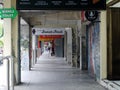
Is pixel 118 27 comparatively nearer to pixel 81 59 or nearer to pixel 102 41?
pixel 102 41

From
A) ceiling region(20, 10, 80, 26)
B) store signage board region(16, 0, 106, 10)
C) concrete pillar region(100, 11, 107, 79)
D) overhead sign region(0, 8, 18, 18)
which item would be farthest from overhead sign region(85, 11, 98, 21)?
ceiling region(20, 10, 80, 26)

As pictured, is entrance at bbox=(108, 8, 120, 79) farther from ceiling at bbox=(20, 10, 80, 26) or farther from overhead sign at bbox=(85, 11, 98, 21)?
ceiling at bbox=(20, 10, 80, 26)

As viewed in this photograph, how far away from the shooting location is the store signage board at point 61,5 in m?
10.5

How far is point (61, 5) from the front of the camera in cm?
1059

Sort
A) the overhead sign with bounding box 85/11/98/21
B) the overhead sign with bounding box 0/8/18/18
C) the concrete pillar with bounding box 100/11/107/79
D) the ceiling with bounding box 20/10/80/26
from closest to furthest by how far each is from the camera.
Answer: the overhead sign with bounding box 0/8/18/18 → the concrete pillar with bounding box 100/11/107/79 → the overhead sign with bounding box 85/11/98/21 → the ceiling with bounding box 20/10/80/26

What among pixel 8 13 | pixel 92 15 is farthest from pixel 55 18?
pixel 8 13

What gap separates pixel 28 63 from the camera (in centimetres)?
1981

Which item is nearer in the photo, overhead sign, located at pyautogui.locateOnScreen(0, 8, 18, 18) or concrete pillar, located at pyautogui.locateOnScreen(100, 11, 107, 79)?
overhead sign, located at pyautogui.locateOnScreen(0, 8, 18, 18)

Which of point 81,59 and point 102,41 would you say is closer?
point 102,41

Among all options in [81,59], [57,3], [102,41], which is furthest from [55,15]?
[57,3]

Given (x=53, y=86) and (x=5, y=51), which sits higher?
(x=5, y=51)

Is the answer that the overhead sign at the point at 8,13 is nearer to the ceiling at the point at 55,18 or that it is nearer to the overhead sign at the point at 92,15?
the overhead sign at the point at 92,15

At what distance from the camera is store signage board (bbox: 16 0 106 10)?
1055cm

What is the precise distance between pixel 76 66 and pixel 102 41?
9.45 meters
